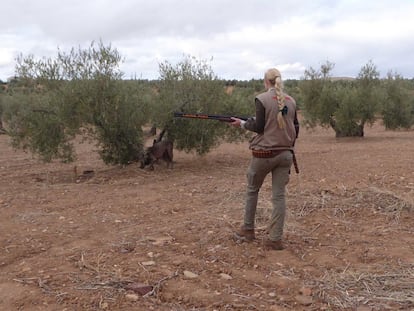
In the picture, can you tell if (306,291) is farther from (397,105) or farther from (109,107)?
(397,105)

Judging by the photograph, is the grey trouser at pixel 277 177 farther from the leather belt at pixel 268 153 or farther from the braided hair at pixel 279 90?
the braided hair at pixel 279 90

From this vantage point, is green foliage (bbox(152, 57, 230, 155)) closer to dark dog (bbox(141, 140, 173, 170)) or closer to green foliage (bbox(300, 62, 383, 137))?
dark dog (bbox(141, 140, 173, 170))

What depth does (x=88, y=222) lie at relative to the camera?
6.41 meters

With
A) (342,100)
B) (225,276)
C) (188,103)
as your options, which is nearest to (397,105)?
(342,100)

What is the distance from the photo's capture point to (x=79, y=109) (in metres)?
10.4

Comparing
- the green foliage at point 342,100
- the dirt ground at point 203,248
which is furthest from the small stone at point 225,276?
the green foliage at point 342,100

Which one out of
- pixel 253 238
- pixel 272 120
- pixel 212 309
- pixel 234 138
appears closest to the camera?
pixel 212 309

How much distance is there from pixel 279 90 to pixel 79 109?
21.0 ft

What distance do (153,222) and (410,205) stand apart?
11.2ft

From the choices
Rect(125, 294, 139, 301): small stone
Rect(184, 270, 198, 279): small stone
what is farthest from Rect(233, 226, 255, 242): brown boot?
Rect(125, 294, 139, 301): small stone

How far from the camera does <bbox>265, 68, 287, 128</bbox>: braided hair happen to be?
194 inches

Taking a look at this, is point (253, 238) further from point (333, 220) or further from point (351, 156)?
point (351, 156)

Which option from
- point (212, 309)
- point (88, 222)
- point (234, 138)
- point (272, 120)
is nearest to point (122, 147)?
point (234, 138)

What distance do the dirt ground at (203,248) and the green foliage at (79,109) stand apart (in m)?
1.82
